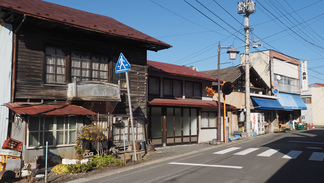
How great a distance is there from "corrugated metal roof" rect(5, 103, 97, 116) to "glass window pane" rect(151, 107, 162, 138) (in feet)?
22.5

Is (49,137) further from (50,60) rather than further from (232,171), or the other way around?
(232,171)

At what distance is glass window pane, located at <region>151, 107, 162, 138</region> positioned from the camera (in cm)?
1853

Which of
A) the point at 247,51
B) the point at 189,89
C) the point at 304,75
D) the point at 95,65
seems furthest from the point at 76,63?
the point at 304,75

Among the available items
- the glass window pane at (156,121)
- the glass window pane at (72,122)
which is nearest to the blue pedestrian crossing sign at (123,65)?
the glass window pane at (72,122)

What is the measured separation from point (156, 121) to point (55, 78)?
26.7ft

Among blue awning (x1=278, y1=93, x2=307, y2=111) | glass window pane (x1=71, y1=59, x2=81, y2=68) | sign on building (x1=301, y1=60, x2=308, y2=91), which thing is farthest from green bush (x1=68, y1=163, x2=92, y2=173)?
sign on building (x1=301, y1=60, x2=308, y2=91)

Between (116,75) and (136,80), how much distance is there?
1.28 metres

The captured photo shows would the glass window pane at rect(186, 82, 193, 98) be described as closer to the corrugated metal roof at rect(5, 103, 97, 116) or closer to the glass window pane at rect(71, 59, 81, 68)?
the glass window pane at rect(71, 59, 81, 68)

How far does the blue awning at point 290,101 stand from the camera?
3567 centimetres

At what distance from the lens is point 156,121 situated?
18.8m

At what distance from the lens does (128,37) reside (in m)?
14.1

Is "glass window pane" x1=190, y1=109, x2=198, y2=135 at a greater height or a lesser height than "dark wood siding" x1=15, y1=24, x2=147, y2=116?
lesser

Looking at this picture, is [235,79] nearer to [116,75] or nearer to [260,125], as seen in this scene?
[260,125]

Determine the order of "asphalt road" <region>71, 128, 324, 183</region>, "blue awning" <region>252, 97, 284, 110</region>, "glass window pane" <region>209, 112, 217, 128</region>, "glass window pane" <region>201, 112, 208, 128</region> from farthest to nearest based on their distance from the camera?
"blue awning" <region>252, 97, 284, 110</region> → "glass window pane" <region>209, 112, 217, 128</region> → "glass window pane" <region>201, 112, 208, 128</region> → "asphalt road" <region>71, 128, 324, 183</region>
